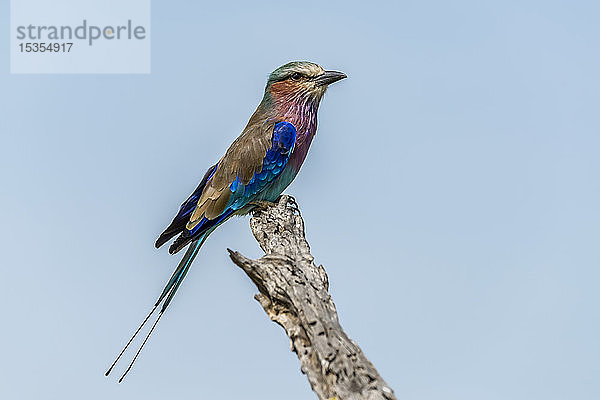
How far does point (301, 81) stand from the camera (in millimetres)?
7230

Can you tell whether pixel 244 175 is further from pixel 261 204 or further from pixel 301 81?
pixel 301 81

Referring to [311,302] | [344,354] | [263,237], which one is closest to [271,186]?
[263,237]

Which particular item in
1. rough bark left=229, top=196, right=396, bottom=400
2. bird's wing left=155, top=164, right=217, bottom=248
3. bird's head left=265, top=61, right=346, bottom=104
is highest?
bird's head left=265, top=61, right=346, bottom=104

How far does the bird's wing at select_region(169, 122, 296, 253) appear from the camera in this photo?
6730 millimetres

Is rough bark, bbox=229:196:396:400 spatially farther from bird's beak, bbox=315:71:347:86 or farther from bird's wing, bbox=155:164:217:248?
bird's beak, bbox=315:71:347:86

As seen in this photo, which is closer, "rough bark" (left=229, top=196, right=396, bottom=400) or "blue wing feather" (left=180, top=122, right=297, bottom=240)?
"rough bark" (left=229, top=196, right=396, bottom=400)

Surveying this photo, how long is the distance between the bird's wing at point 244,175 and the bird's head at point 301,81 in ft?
1.21

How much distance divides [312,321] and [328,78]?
3.81m

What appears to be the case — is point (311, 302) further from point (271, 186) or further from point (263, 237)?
point (271, 186)

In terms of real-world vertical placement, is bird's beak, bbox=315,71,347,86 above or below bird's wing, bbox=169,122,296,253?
above

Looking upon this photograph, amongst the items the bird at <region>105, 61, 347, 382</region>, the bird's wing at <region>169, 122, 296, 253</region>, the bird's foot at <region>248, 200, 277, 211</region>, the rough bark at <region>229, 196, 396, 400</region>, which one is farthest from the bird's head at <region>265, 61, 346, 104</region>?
the rough bark at <region>229, 196, 396, 400</region>

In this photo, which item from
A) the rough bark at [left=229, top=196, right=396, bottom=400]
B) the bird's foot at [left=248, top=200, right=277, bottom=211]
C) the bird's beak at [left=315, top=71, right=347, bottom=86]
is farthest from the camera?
the bird's beak at [left=315, top=71, right=347, bottom=86]

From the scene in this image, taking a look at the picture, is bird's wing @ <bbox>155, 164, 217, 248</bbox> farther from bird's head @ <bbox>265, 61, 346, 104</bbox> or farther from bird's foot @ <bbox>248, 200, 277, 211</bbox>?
bird's head @ <bbox>265, 61, 346, 104</bbox>

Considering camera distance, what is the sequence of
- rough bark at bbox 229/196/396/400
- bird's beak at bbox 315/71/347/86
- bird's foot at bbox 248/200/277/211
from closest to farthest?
rough bark at bbox 229/196/396/400, bird's foot at bbox 248/200/277/211, bird's beak at bbox 315/71/347/86
